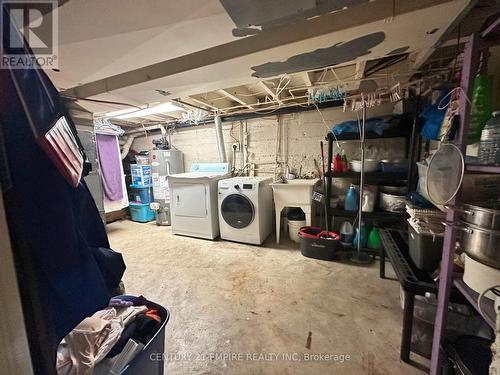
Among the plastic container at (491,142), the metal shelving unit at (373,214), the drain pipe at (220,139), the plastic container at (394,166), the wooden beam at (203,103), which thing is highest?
the wooden beam at (203,103)


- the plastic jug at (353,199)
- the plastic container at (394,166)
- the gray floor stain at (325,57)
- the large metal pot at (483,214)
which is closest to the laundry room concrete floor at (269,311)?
the plastic jug at (353,199)

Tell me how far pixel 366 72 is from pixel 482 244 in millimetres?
2054

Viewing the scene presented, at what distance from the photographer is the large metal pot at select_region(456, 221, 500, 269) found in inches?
30.0

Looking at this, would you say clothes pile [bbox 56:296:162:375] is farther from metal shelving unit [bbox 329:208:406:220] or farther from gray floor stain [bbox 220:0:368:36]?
metal shelving unit [bbox 329:208:406:220]

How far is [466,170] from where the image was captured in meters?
0.85

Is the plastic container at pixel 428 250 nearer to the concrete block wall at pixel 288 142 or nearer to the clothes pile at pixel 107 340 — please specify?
the clothes pile at pixel 107 340

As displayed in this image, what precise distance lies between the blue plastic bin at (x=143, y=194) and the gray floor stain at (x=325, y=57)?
141 inches

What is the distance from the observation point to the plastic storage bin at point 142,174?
13.5 ft

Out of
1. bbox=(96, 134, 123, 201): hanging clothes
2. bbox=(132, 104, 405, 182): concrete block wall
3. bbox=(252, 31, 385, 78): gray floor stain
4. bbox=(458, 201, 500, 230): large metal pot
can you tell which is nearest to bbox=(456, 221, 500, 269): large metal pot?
bbox=(458, 201, 500, 230): large metal pot

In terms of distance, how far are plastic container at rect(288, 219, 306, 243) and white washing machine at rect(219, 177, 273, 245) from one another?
341 millimetres

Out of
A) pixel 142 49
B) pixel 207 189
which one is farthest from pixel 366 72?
pixel 207 189

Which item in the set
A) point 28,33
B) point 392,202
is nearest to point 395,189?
point 392,202

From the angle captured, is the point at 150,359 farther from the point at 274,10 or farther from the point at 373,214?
the point at 373,214

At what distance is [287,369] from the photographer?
1211mm
